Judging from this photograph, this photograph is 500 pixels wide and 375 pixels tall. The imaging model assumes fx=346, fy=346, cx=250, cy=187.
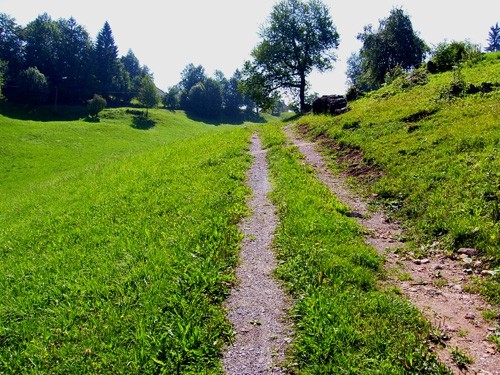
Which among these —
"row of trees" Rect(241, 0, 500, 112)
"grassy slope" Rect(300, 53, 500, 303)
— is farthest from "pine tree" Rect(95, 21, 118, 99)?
"grassy slope" Rect(300, 53, 500, 303)

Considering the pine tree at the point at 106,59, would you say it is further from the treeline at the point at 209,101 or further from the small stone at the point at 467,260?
the small stone at the point at 467,260

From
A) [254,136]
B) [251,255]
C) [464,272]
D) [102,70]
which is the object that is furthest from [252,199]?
[102,70]

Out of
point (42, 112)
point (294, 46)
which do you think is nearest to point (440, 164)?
point (294, 46)

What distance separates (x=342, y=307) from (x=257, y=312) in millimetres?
1534

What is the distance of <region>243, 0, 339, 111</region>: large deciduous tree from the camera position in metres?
47.0

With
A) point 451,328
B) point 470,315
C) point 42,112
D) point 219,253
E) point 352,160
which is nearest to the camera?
point 451,328

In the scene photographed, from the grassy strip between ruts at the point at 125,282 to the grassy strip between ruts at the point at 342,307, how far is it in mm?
1397

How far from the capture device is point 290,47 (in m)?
47.6

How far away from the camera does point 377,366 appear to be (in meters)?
4.89

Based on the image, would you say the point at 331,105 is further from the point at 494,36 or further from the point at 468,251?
the point at 494,36

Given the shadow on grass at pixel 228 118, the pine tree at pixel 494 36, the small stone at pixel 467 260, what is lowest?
the small stone at pixel 467 260

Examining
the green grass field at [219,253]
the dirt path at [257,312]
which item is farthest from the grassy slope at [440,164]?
the dirt path at [257,312]

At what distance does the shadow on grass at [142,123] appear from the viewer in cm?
7031

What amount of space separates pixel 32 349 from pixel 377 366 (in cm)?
562
